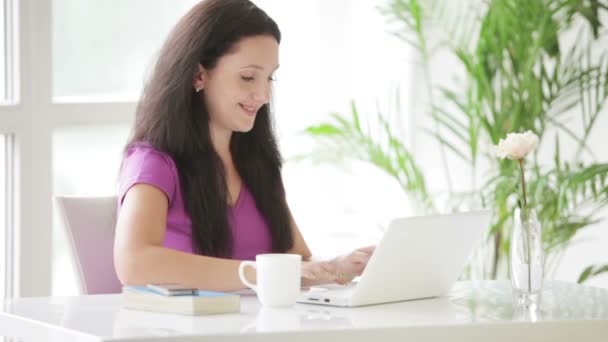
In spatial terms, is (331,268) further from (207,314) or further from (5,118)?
(5,118)

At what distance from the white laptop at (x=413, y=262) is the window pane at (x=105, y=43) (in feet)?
5.74

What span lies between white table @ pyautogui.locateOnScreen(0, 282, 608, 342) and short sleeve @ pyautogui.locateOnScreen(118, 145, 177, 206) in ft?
1.14

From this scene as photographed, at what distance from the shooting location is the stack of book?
65.6 inches

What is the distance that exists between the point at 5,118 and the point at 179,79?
1.09 m

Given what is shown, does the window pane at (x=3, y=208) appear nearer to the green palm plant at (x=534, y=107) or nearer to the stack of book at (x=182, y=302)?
the green palm plant at (x=534, y=107)

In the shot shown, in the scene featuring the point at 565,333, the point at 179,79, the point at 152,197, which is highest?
the point at 179,79

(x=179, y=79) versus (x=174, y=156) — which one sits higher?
(x=179, y=79)

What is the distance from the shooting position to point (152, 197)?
2172mm

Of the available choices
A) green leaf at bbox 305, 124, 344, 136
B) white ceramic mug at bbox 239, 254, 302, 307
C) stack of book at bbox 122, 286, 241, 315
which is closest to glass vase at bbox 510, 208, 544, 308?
white ceramic mug at bbox 239, 254, 302, 307

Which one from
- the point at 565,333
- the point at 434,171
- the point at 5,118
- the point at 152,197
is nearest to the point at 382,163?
the point at 434,171

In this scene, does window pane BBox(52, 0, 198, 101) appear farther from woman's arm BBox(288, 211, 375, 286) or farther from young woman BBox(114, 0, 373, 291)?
woman's arm BBox(288, 211, 375, 286)

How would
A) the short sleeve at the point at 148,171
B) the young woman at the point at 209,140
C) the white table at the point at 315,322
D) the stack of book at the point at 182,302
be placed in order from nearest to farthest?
1. the white table at the point at 315,322
2. the stack of book at the point at 182,302
3. the short sleeve at the point at 148,171
4. the young woman at the point at 209,140

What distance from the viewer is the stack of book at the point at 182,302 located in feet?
5.47

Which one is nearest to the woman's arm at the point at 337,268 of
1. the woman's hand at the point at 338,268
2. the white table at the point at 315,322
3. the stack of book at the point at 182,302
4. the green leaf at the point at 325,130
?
the woman's hand at the point at 338,268
